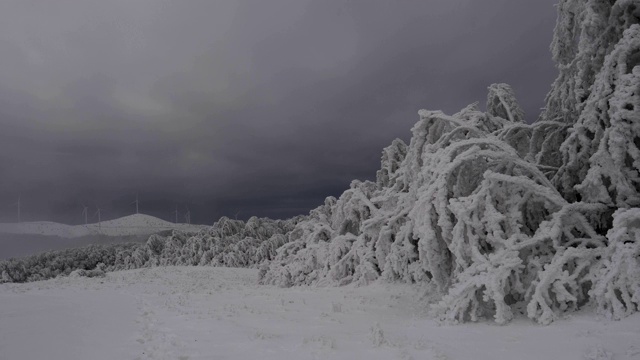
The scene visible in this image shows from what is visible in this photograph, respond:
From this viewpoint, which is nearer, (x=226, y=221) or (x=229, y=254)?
(x=229, y=254)

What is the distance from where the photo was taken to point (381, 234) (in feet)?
36.8

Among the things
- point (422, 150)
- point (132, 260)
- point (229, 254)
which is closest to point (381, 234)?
point (422, 150)

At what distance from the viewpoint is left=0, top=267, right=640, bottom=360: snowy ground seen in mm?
4969

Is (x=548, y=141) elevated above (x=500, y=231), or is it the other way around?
(x=548, y=141)

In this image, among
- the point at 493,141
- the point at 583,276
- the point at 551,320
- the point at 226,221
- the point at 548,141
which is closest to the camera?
the point at 551,320

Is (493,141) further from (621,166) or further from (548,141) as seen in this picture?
(548,141)

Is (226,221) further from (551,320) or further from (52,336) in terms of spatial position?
(551,320)

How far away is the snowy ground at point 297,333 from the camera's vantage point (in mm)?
4969

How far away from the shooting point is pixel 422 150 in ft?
30.8

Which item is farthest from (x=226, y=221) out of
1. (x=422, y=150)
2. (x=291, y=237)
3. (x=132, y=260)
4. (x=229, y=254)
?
(x=422, y=150)

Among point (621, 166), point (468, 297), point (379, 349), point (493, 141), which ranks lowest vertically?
point (379, 349)

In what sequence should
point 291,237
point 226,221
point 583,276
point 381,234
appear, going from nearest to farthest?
point 583,276 < point 381,234 < point 291,237 < point 226,221

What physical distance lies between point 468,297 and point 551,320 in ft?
3.84

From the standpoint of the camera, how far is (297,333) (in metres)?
6.39
